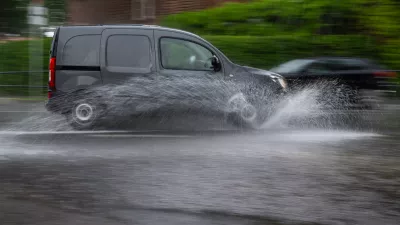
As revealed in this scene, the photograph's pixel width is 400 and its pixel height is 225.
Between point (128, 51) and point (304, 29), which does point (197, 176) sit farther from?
point (304, 29)

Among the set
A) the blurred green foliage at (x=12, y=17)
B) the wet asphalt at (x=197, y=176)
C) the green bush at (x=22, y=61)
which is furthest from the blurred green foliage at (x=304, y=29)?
the wet asphalt at (x=197, y=176)

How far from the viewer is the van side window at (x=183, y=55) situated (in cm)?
1248

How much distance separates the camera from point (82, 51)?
12.3 m

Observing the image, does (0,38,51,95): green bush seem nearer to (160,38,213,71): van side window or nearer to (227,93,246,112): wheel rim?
(160,38,213,71): van side window

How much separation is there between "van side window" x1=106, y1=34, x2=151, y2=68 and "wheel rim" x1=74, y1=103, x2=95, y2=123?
0.83 meters

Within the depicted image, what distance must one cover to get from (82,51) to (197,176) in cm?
496

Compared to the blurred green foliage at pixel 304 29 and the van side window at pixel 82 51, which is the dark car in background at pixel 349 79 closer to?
the blurred green foliage at pixel 304 29

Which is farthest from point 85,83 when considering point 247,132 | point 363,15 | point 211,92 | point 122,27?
point 363,15

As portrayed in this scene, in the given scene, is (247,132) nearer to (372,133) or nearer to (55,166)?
(372,133)

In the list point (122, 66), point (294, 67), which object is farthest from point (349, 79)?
point (122, 66)

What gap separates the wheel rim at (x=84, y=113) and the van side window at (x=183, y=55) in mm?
1480

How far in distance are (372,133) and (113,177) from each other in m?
6.44

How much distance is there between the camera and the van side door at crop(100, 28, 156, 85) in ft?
40.3

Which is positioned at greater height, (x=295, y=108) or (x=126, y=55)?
(x=126, y=55)
